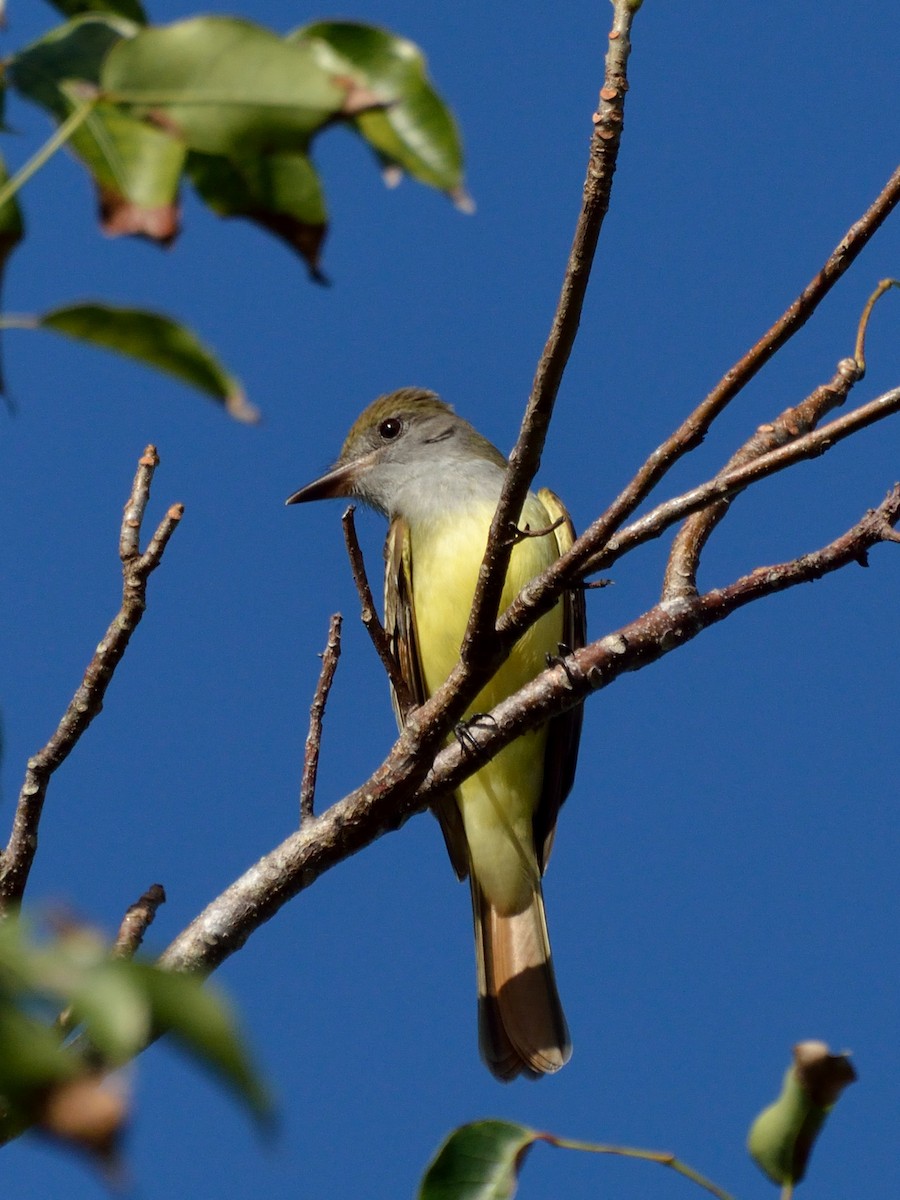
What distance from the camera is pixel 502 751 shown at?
6.89m

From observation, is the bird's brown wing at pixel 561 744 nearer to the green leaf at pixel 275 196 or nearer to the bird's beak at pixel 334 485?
the bird's beak at pixel 334 485

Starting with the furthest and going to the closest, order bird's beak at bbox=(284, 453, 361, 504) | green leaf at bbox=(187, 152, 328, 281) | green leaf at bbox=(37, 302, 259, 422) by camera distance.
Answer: bird's beak at bbox=(284, 453, 361, 504) → green leaf at bbox=(187, 152, 328, 281) → green leaf at bbox=(37, 302, 259, 422)

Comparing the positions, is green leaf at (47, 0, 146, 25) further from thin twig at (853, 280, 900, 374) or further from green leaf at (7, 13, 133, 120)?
thin twig at (853, 280, 900, 374)

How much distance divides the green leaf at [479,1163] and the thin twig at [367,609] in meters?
1.99

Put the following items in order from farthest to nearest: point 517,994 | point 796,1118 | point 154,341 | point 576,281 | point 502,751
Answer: point 502,751
point 517,994
point 576,281
point 796,1118
point 154,341

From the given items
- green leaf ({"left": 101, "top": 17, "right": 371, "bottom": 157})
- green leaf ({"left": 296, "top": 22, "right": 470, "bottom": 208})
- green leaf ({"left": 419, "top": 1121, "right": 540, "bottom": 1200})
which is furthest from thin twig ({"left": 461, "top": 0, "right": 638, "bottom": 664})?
green leaf ({"left": 419, "top": 1121, "right": 540, "bottom": 1200})

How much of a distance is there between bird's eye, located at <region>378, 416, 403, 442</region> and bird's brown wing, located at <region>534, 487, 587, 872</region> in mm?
1487

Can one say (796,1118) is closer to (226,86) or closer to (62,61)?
(226,86)

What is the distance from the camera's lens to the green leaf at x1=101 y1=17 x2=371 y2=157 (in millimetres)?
1565

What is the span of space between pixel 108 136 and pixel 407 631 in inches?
214

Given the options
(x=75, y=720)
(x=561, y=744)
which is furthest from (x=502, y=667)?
(x=75, y=720)

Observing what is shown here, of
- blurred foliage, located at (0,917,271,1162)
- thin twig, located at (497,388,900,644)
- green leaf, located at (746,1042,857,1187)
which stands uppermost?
thin twig, located at (497,388,900,644)

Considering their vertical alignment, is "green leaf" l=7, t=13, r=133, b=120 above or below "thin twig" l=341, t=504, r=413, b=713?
below

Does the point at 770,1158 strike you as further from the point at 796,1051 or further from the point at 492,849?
the point at 492,849
